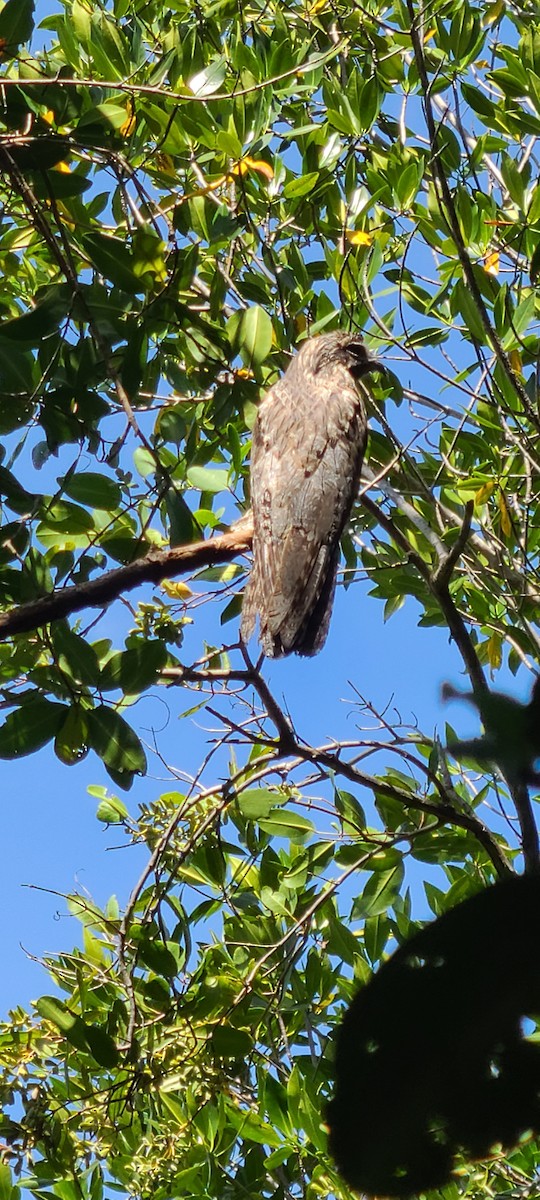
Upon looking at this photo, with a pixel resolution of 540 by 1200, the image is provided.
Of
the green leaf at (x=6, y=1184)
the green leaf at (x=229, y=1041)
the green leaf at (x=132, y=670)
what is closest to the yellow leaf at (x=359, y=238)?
the green leaf at (x=132, y=670)

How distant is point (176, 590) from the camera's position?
123 inches

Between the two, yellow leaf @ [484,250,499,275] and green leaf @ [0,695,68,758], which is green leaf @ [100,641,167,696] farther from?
yellow leaf @ [484,250,499,275]

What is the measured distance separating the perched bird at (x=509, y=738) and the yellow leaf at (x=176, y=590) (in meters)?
2.59

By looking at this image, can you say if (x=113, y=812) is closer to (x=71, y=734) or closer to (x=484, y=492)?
(x=71, y=734)

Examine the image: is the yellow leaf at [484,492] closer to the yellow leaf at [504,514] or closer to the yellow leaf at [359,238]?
the yellow leaf at [504,514]

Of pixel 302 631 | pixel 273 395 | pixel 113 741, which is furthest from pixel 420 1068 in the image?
pixel 273 395

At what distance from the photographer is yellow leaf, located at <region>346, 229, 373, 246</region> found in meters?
3.73

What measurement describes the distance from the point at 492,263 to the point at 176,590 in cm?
190

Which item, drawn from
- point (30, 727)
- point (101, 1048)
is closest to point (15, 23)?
point (30, 727)

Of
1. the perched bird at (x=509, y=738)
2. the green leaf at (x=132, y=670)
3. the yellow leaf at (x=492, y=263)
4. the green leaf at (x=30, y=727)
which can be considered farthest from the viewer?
the yellow leaf at (x=492, y=263)

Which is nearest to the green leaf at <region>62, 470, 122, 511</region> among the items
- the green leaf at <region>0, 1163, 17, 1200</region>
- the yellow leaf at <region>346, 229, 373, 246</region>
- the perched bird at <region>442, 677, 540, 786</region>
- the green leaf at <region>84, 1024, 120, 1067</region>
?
the green leaf at <region>84, 1024, 120, 1067</region>

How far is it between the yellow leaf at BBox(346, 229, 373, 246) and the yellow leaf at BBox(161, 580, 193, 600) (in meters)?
1.48

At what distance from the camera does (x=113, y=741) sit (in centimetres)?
240

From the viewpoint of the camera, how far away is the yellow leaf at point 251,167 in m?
3.19
